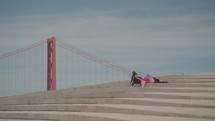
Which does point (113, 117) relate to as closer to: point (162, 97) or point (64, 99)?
point (162, 97)

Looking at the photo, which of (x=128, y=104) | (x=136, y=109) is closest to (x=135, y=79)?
(x=128, y=104)

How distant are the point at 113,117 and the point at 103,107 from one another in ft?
6.14

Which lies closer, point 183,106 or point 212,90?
point 183,106

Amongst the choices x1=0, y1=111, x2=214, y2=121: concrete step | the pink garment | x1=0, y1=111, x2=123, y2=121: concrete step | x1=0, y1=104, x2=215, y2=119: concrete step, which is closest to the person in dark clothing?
the pink garment

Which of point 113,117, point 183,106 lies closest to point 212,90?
point 183,106

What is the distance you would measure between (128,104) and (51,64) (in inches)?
793

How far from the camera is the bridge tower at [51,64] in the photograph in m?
Answer: 31.4

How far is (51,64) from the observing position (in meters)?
33.4

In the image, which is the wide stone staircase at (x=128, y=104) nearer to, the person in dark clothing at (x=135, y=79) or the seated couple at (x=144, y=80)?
the seated couple at (x=144, y=80)

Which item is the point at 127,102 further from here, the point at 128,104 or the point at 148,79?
the point at 148,79

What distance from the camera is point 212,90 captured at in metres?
14.2

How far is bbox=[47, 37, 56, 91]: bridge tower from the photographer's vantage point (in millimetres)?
31411

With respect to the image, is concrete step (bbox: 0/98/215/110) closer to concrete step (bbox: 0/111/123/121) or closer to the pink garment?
concrete step (bbox: 0/111/123/121)

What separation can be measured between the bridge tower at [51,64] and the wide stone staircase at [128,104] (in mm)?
11027
